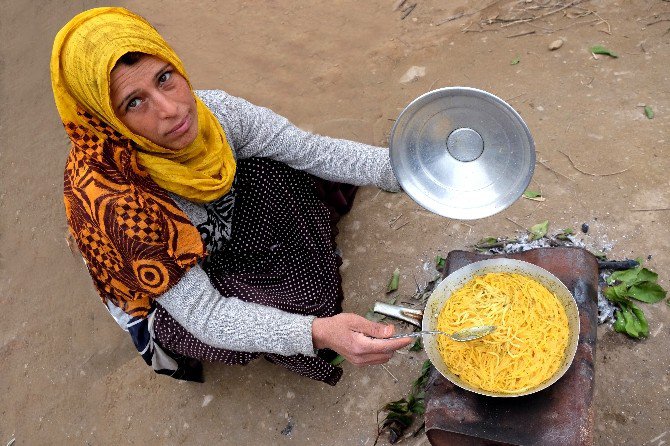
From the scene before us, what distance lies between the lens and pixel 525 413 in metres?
1.82

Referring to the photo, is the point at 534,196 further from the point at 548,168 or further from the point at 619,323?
the point at 619,323

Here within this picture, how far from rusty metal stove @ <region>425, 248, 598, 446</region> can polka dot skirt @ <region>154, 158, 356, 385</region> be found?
719 mm

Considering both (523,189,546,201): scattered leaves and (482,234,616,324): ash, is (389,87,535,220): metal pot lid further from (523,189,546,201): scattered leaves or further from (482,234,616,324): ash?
(523,189,546,201): scattered leaves

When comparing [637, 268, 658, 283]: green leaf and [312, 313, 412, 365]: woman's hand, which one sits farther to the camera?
[637, 268, 658, 283]: green leaf

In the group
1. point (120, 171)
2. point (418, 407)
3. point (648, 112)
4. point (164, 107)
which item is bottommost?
point (418, 407)

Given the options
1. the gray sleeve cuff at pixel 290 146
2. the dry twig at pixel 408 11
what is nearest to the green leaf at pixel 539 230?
the gray sleeve cuff at pixel 290 146

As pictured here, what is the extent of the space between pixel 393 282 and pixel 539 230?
0.78 m

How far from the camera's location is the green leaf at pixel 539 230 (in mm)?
2832

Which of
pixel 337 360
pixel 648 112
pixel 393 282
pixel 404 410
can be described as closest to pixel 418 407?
pixel 404 410

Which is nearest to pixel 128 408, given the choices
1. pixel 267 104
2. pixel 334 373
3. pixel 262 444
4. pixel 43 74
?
pixel 262 444

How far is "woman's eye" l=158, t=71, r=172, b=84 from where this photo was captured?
198cm

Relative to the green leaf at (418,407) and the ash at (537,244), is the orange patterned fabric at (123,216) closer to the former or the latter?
the green leaf at (418,407)

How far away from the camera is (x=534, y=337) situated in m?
1.86

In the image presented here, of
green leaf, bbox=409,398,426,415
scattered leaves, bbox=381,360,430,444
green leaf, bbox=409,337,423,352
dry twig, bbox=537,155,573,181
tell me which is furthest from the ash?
green leaf, bbox=409,398,426,415
